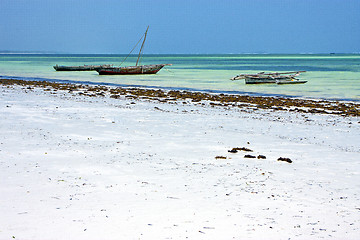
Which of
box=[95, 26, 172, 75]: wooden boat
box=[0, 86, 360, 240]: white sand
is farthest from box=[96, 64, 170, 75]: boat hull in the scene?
box=[0, 86, 360, 240]: white sand

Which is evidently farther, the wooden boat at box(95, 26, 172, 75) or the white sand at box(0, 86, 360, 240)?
the wooden boat at box(95, 26, 172, 75)

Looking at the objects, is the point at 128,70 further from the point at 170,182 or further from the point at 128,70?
the point at 170,182

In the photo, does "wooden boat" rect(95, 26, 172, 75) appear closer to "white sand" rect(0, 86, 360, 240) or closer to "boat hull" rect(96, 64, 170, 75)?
"boat hull" rect(96, 64, 170, 75)

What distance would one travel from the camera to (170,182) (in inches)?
270

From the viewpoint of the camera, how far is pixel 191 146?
977cm

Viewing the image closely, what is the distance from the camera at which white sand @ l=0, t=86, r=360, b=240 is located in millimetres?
5000

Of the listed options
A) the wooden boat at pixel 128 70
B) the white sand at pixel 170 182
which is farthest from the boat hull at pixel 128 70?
the white sand at pixel 170 182

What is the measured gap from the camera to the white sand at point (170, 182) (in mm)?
5000

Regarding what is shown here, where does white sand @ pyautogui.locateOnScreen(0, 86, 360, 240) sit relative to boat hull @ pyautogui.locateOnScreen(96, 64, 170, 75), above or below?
below

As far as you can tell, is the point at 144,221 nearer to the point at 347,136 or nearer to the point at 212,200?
the point at 212,200

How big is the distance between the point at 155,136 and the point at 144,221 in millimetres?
5699

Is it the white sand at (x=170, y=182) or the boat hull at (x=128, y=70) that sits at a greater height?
the boat hull at (x=128, y=70)

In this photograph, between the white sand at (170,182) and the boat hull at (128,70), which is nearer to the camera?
the white sand at (170,182)

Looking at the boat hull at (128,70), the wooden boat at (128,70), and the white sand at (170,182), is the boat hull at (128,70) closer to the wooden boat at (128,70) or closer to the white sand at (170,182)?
the wooden boat at (128,70)
